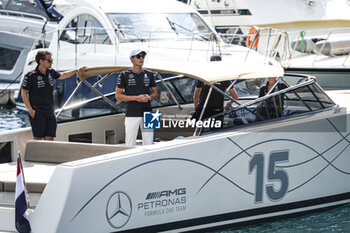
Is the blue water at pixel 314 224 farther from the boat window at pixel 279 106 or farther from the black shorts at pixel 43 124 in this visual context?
the black shorts at pixel 43 124

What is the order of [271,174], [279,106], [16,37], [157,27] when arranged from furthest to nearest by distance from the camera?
[16,37] < [157,27] < [279,106] < [271,174]

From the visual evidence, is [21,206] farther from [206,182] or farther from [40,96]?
[40,96]

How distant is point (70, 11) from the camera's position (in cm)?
1352

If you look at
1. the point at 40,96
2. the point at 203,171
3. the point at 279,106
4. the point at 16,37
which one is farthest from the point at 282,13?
the point at 203,171

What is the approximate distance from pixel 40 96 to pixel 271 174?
101 inches

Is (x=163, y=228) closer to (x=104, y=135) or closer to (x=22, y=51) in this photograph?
(x=104, y=135)

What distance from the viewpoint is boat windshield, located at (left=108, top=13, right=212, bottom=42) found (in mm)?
12289

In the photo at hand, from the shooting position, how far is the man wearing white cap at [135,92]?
622cm

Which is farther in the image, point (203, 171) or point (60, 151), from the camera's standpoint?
point (60, 151)

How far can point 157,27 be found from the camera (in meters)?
12.6

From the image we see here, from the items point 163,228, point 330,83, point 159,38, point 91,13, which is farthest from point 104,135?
point 330,83

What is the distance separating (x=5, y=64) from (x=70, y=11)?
32.8 ft

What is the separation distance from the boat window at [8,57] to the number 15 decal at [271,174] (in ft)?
58.7

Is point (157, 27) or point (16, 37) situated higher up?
point (157, 27)
